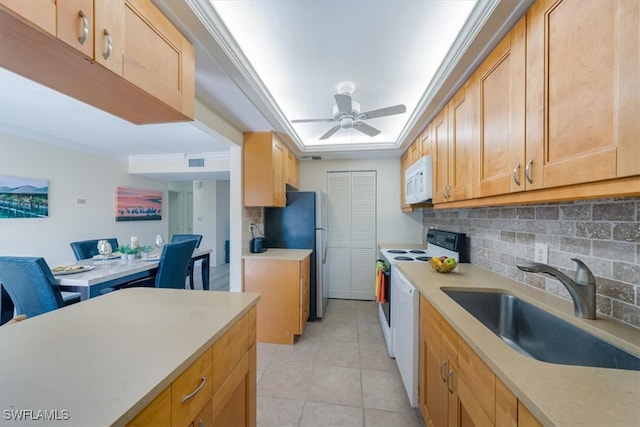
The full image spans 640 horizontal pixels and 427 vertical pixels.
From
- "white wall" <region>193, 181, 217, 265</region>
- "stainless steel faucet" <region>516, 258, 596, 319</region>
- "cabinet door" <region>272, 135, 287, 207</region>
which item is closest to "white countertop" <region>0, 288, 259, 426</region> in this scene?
"stainless steel faucet" <region>516, 258, 596, 319</region>

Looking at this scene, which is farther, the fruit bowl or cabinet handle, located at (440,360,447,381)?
the fruit bowl

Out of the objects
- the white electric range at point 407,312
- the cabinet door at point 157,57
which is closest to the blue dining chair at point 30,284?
the cabinet door at point 157,57

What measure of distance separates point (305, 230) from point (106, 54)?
2.39 m

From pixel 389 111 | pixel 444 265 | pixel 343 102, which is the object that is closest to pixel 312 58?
pixel 343 102

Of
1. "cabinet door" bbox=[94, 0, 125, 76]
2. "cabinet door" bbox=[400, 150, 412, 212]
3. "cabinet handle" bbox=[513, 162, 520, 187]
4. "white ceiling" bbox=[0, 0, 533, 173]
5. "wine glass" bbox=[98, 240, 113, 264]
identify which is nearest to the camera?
"cabinet door" bbox=[94, 0, 125, 76]

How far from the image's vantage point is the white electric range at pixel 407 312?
1.53 m

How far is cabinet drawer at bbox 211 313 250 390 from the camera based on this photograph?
0.88 m

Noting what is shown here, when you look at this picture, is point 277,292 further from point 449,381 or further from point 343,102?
point 343,102

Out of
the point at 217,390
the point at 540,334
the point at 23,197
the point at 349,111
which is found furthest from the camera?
the point at 23,197

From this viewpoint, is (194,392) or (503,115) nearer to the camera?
(194,392)

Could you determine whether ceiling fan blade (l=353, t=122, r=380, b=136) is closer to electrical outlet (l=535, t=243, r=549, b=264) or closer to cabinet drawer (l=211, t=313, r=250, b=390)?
electrical outlet (l=535, t=243, r=549, b=264)

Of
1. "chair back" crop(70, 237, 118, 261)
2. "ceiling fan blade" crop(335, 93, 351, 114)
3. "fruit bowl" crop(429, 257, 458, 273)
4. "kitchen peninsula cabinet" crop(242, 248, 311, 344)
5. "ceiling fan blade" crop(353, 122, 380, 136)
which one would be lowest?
"kitchen peninsula cabinet" crop(242, 248, 311, 344)

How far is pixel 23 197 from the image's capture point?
2.98 m

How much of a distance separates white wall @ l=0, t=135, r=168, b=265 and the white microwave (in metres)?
4.73
